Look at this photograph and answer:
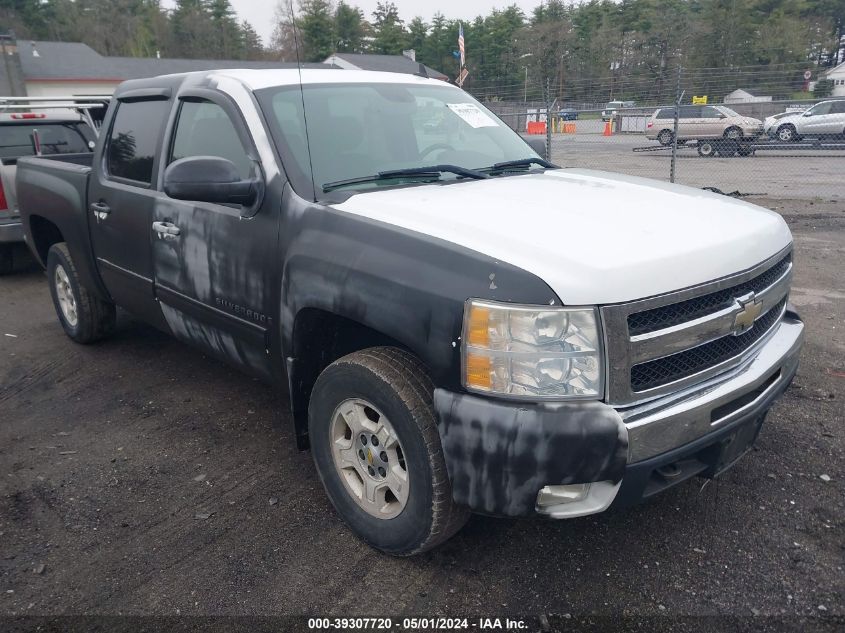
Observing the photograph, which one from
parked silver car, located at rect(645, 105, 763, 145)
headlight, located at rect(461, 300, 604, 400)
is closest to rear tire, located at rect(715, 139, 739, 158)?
parked silver car, located at rect(645, 105, 763, 145)

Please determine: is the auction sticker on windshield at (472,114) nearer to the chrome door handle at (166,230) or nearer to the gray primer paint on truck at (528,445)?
the chrome door handle at (166,230)

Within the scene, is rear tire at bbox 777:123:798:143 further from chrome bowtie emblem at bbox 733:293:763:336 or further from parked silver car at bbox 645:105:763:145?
chrome bowtie emblem at bbox 733:293:763:336

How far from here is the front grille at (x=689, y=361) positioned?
2271 mm

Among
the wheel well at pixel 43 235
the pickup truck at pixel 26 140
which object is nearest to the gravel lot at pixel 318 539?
the wheel well at pixel 43 235

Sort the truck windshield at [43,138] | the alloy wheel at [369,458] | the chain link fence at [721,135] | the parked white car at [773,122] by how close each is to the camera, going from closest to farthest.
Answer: the alloy wheel at [369,458]
the truck windshield at [43,138]
the chain link fence at [721,135]
the parked white car at [773,122]

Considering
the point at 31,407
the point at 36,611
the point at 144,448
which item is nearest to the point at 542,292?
the point at 36,611

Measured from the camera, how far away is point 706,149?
76.5 feet

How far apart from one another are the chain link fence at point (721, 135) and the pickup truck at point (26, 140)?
10.2m

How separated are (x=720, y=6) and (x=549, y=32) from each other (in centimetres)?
2085

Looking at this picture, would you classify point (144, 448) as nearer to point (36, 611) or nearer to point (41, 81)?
point (36, 611)

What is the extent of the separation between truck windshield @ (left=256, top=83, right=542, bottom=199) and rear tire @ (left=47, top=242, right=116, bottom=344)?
2.66 meters

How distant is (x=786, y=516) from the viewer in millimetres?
2973

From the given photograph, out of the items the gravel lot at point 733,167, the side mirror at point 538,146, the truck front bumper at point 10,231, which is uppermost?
the side mirror at point 538,146

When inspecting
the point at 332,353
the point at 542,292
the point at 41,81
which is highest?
the point at 41,81
